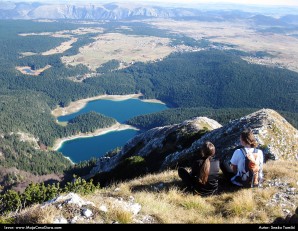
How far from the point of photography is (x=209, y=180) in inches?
829

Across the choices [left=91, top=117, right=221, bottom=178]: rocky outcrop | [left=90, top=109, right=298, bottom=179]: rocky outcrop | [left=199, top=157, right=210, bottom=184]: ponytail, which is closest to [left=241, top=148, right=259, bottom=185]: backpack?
[left=199, top=157, right=210, bottom=184]: ponytail

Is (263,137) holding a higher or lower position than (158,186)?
lower

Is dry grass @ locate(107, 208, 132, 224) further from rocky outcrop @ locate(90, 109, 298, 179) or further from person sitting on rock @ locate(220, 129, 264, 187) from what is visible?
rocky outcrop @ locate(90, 109, 298, 179)

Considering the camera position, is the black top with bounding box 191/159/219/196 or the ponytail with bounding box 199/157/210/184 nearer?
the ponytail with bounding box 199/157/210/184

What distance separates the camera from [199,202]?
19531 mm

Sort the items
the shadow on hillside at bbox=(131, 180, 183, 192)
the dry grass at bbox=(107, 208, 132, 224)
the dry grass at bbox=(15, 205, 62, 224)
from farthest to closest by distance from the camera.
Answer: the shadow on hillside at bbox=(131, 180, 183, 192), the dry grass at bbox=(107, 208, 132, 224), the dry grass at bbox=(15, 205, 62, 224)

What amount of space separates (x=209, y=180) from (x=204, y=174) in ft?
3.14

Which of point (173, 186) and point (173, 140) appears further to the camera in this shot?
point (173, 140)

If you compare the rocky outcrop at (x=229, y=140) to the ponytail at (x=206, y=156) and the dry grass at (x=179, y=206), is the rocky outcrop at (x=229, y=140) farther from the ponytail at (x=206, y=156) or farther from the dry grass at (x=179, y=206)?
the ponytail at (x=206, y=156)

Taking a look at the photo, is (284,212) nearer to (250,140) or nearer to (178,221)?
(250,140)

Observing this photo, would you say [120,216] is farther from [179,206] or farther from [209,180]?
[209,180]

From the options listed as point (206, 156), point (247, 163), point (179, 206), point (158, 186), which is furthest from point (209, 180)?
point (158, 186)

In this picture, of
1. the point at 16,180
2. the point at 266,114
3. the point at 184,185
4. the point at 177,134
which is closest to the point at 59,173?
the point at 16,180

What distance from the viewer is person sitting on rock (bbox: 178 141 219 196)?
2005 centimetres
